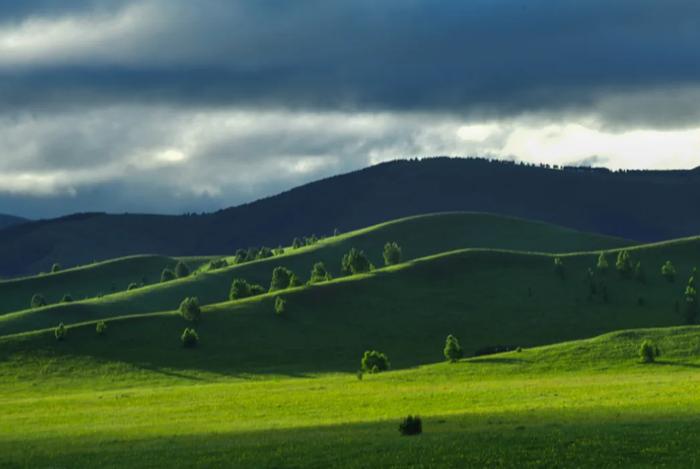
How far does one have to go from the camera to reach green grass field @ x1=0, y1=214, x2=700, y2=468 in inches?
1892

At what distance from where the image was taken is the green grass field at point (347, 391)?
48.1 meters

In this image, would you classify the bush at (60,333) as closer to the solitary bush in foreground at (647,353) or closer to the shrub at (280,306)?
the shrub at (280,306)

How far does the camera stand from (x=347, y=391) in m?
94.8

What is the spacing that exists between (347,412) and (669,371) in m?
42.8

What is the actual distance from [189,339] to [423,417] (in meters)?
108

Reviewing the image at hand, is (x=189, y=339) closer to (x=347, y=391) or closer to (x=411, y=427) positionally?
(x=347, y=391)

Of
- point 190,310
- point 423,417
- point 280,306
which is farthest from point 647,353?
point 190,310

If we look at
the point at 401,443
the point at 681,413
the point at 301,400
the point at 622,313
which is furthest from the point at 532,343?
the point at 401,443

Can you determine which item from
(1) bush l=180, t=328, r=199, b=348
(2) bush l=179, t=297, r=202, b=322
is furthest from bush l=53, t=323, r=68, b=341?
(2) bush l=179, t=297, r=202, b=322

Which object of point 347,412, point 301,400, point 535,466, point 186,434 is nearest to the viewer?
point 535,466

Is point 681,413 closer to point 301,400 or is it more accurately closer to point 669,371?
point 301,400

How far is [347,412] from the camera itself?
2913 inches

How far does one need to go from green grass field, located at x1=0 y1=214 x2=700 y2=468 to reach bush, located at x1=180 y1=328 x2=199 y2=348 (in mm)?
1363

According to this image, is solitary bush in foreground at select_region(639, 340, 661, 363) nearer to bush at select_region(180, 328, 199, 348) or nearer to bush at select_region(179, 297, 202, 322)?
bush at select_region(180, 328, 199, 348)
